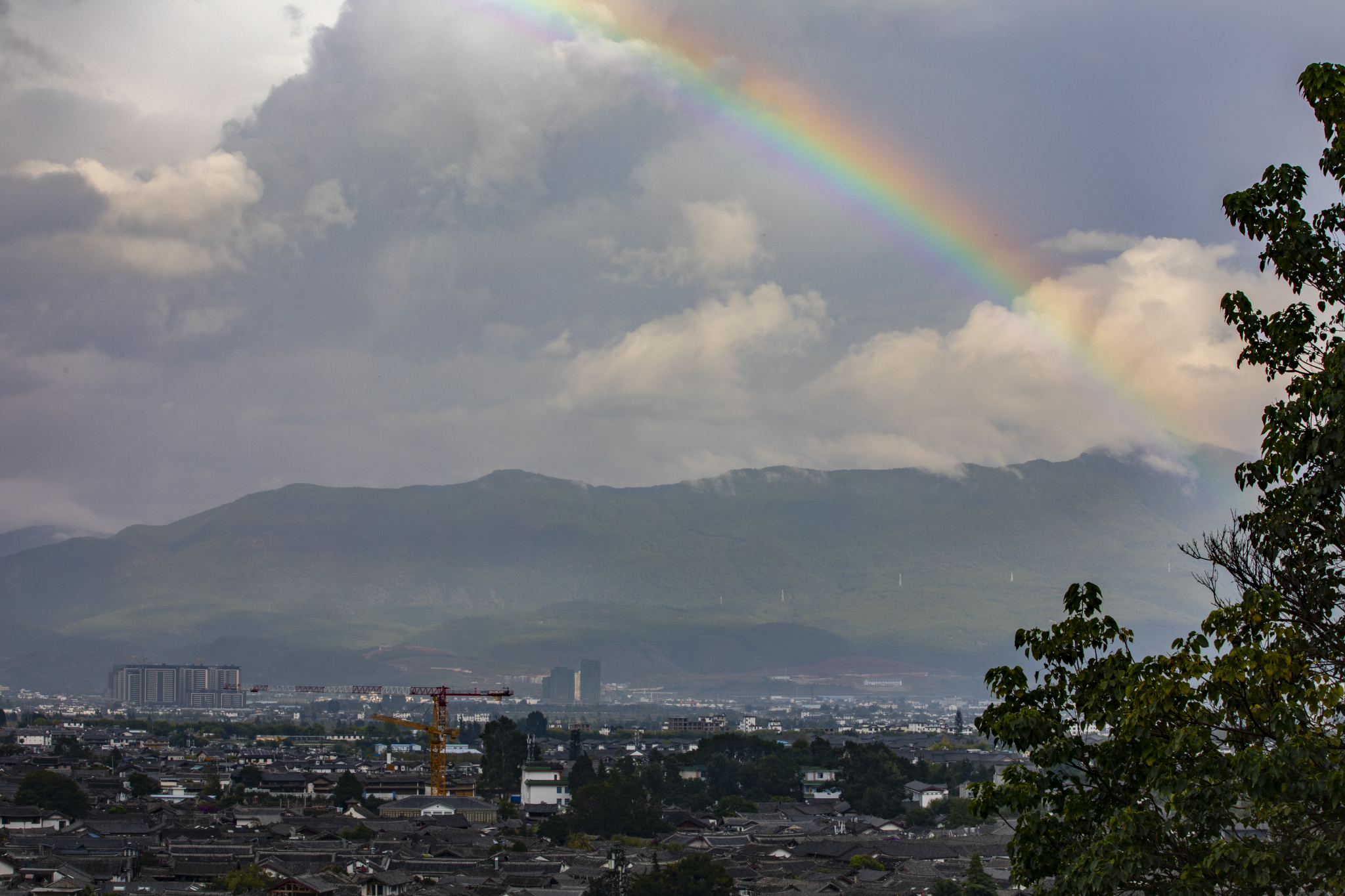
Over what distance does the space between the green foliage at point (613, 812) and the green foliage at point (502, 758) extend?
44.9 ft

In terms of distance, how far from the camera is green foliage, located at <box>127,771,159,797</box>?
66750 mm

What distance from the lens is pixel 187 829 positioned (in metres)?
52.3

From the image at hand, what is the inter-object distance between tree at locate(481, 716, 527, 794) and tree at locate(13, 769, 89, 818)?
21474 mm

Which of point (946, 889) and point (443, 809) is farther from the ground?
point (946, 889)

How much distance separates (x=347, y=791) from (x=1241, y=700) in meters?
63.8

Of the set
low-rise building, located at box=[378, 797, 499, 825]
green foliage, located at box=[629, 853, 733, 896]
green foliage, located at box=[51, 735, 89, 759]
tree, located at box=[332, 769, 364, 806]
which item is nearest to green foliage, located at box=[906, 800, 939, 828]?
low-rise building, located at box=[378, 797, 499, 825]

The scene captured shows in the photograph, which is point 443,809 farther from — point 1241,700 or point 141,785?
point 1241,700

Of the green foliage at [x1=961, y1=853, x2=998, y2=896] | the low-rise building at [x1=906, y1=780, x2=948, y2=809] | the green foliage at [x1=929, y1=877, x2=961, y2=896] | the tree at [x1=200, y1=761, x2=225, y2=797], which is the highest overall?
the green foliage at [x1=929, y1=877, x2=961, y2=896]

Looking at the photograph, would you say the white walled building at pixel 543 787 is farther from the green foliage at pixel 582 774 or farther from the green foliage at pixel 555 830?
the green foliage at pixel 555 830

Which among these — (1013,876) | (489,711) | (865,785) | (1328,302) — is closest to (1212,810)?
(1013,876)

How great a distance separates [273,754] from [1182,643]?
93976mm

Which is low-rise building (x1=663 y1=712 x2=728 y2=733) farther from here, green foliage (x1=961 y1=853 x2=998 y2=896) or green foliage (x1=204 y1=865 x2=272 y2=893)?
green foliage (x1=961 y1=853 x2=998 y2=896)

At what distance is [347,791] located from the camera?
2635 inches

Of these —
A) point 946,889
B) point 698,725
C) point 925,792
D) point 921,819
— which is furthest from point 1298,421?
point 698,725
